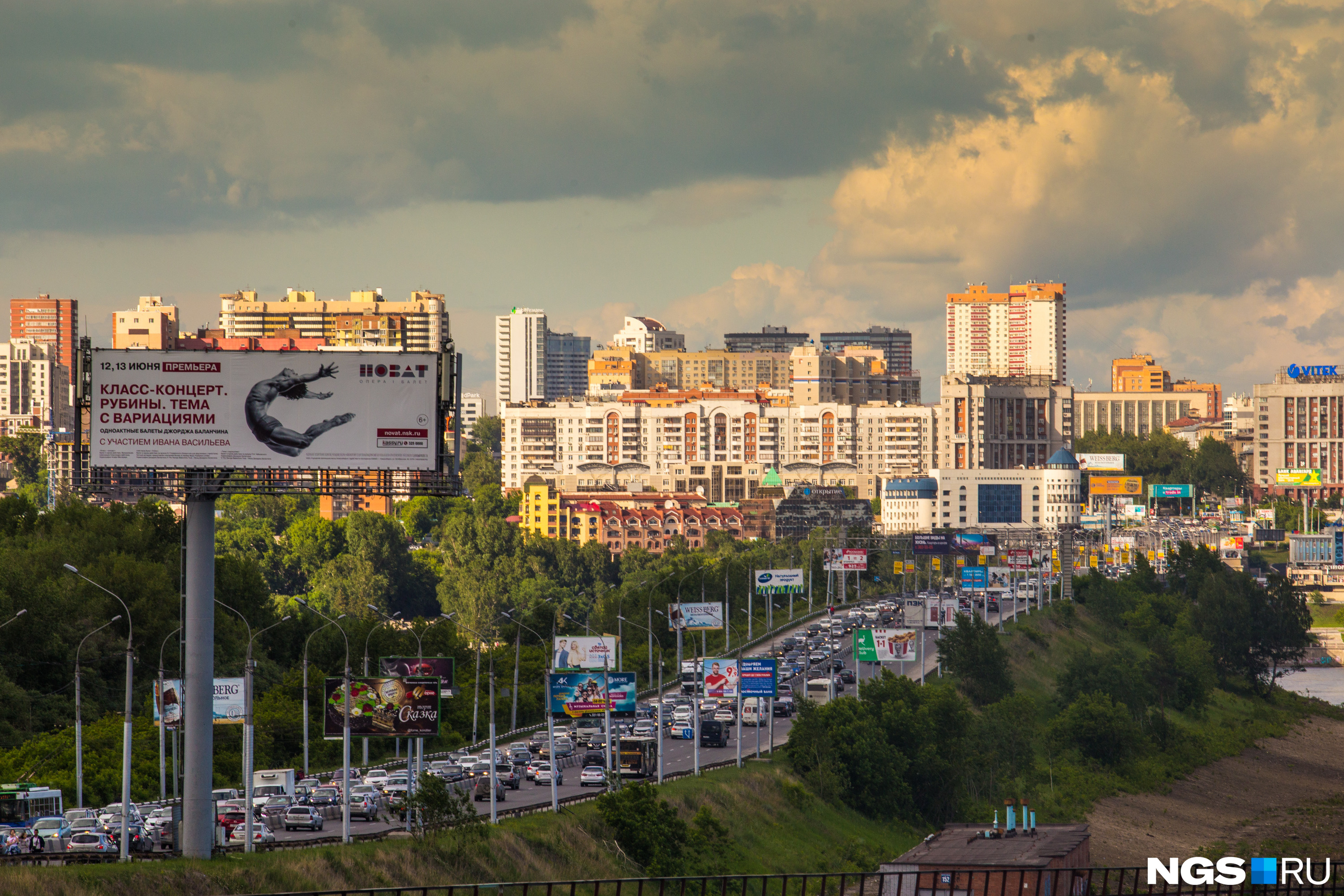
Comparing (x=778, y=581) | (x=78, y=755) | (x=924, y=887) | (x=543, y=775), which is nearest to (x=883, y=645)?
(x=543, y=775)

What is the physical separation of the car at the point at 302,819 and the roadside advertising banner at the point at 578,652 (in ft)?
76.9

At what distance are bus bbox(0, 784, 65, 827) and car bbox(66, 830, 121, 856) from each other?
538cm

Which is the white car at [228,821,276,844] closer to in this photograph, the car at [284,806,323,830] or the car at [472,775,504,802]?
the car at [284,806,323,830]

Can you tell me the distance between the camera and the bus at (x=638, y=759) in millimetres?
75875

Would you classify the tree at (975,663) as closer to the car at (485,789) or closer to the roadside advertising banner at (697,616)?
the roadside advertising banner at (697,616)

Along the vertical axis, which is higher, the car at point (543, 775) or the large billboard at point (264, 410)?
the large billboard at point (264, 410)

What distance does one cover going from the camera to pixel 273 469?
→ 1895 inches

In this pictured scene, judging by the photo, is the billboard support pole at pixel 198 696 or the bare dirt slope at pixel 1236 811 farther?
the bare dirt slope at pixel 1236 811

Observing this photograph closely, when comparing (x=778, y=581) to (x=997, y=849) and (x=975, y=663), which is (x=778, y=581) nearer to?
(x=975, y=663)

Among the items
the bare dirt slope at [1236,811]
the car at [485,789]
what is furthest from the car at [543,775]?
the bare dirt slope at [1236,811]

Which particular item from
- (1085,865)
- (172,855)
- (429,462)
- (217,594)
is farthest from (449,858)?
(217,594)

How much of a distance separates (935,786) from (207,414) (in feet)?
183

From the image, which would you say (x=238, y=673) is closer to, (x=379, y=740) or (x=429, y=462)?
(x=379, y=740)

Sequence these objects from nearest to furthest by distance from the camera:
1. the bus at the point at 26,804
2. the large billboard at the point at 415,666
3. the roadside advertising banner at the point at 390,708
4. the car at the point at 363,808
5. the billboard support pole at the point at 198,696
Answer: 1. the billboard support pole at the point at 198,696
2. the roadside advertising banner at the point at 390,708
3. the bus at the point at 26,804
4. the large billboard at the point at 415,666
5. the car at the point at 363,808
